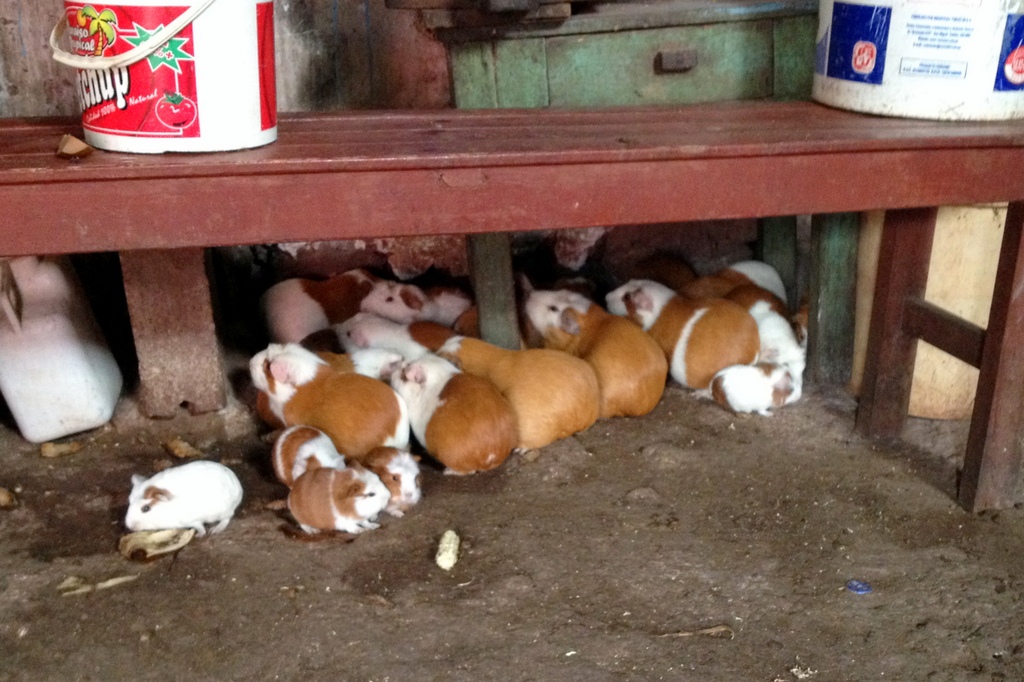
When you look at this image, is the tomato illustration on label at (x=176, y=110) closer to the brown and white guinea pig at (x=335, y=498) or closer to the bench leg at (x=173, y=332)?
the brown and white guinea pig at (x=335, y=498)

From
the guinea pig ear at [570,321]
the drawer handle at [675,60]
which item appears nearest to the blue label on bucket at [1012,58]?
the drawer handle at [675,60]

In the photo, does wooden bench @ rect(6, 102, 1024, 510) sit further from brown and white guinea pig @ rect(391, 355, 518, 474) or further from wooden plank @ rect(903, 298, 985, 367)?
brown and white guinea pig @ rect(391, 355, 518, 474)

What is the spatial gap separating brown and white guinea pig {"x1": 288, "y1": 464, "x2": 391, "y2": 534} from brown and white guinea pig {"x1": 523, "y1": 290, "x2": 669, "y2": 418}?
2.42 ft

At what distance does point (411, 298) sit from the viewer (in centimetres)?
291

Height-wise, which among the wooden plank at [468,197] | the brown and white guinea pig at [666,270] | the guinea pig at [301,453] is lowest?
the guinea pig at [301,453]

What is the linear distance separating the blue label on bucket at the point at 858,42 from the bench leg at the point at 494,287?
0.95 m

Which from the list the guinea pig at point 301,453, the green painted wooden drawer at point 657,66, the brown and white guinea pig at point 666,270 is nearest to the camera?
the guinea pig at point 301,453

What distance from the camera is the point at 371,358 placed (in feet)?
8.37

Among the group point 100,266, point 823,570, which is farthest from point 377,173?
point 100,266

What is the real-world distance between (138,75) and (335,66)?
4.98ft

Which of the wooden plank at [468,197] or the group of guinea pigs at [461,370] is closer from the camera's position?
the wooden plank at [468,197]

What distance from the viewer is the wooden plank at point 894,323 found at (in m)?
2.36

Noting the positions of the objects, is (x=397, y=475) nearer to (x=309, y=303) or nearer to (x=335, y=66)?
(x=309, y=303)

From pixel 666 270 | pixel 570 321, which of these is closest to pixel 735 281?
pixel 666 270
